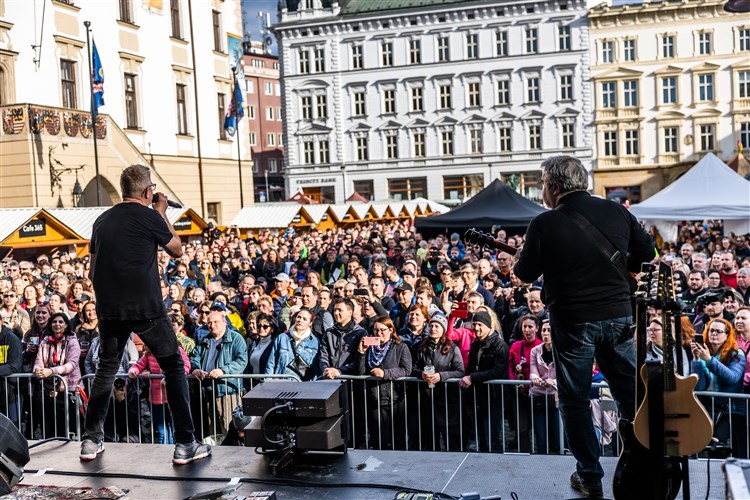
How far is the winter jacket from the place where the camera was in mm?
8500

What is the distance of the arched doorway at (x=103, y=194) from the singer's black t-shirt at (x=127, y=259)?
81.8 feet

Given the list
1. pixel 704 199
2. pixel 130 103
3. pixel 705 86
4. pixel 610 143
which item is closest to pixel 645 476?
pixel 704 199

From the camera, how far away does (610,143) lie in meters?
61.8

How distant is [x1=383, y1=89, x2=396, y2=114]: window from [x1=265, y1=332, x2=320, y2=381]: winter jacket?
58.2 m

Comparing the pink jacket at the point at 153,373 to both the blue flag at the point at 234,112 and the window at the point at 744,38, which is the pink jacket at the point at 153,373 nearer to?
the blue flag at the point at 234,112

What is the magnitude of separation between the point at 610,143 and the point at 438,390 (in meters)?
57.2

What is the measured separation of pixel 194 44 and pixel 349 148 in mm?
31286

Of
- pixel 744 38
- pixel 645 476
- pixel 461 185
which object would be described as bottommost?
pixel 645 476

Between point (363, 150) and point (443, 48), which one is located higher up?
point (443, 48)

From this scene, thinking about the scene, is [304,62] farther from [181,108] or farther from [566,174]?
[566,174]

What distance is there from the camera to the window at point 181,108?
34.9 meters

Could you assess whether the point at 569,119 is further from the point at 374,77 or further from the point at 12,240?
the point at 12,240

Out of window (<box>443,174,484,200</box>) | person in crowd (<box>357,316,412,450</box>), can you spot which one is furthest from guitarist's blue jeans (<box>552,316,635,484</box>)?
window (<box>443,174,484,200</box>)

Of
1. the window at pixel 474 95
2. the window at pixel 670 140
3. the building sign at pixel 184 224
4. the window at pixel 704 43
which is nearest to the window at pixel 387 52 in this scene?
the window at pixel 474 95
